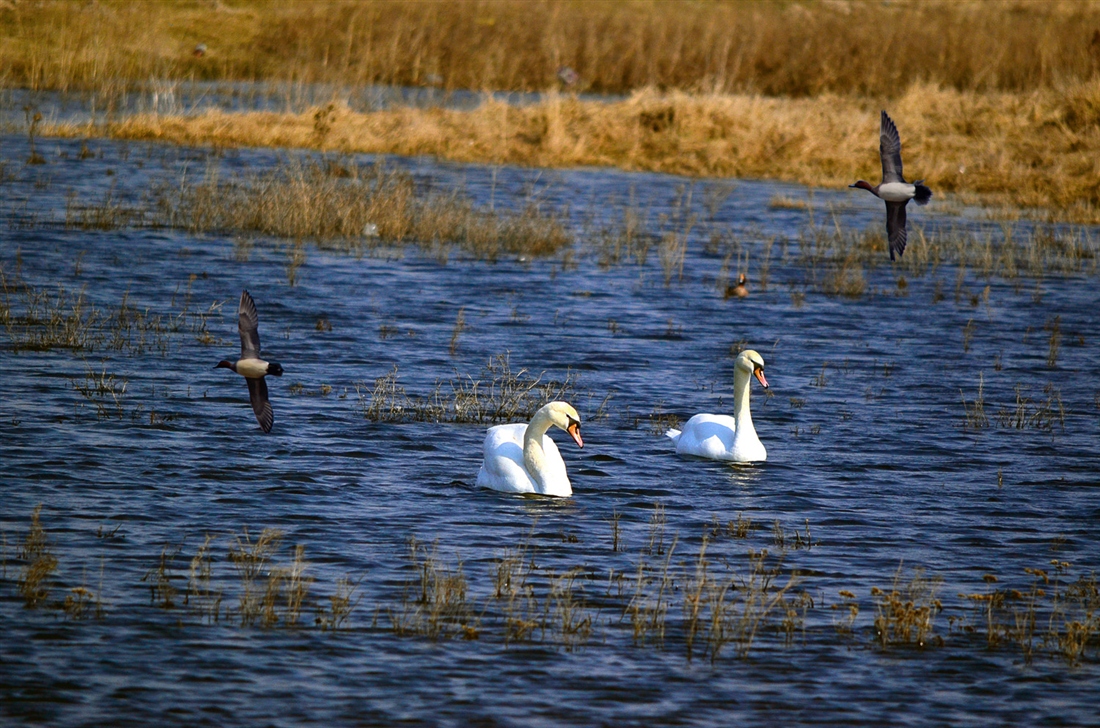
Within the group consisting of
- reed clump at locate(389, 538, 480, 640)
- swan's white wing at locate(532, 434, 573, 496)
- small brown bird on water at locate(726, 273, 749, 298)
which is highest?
small brown bird on water at locate(726, 273, 749, 298)

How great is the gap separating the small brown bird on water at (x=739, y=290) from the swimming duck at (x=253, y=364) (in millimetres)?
12206

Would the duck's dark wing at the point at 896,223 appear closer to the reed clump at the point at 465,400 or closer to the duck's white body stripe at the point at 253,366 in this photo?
the reed clump at the point at 465,400

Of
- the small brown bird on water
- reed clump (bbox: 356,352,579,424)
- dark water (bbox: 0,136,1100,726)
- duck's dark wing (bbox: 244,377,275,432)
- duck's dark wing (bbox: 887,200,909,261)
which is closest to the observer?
dark water (bbox: 0,136,1100,726)

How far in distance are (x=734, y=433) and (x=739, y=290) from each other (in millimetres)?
8340

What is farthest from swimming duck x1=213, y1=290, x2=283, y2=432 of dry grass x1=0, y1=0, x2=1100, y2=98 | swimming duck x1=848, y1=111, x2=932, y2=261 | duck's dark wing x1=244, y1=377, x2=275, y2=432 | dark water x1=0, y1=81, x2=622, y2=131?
dry grass x1=0, y1=0, x2=1100, y2=98

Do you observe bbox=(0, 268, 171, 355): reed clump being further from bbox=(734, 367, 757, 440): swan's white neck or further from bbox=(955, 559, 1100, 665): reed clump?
bbox=(955, 559, 1100, 665): reed clump

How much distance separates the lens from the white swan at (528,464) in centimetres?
1127

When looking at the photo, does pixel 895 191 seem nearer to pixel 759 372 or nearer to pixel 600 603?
pixel 759 372

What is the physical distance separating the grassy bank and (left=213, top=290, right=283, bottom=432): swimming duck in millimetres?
22246

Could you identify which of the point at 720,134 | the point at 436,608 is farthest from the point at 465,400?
the point at 720,134

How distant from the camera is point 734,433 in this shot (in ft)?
41.7

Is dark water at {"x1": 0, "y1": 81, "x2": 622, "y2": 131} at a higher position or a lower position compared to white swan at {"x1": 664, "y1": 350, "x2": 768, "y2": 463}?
higher

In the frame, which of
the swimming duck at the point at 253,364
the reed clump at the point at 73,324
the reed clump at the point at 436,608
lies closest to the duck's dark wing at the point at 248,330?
the swimming duck at the point at 253,364

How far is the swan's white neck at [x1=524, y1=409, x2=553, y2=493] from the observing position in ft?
36.7
